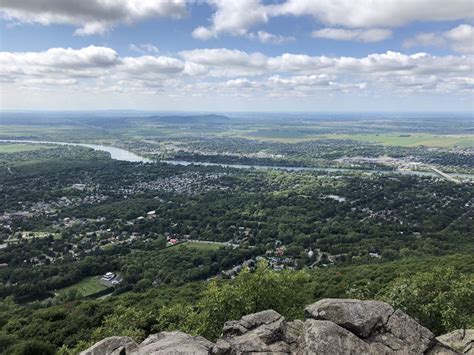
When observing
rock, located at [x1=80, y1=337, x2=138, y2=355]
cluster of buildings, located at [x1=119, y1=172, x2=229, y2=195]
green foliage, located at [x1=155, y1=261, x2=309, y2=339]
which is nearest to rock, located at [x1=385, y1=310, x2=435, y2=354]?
green foliage, located at [x1=155, y1=261, x2=309, y2=339]

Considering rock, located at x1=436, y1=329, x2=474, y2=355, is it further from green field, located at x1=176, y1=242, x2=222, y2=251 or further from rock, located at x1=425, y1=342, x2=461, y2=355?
green field, located at x1=176, y1=242, x2=222, y2=251

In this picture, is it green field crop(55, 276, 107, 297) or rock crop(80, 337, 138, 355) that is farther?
green field crop(55, 276, 107, 297)

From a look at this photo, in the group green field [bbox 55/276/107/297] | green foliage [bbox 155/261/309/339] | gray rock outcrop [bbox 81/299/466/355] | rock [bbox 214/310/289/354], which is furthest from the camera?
green field [bbox 55/276/107/297]

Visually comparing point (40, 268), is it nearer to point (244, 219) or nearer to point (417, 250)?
point (244, 219)

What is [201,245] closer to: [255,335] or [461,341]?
[461,341]

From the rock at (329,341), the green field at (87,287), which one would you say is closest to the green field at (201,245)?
the green field at (87,287)

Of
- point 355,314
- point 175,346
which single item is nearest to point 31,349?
point 175,346
